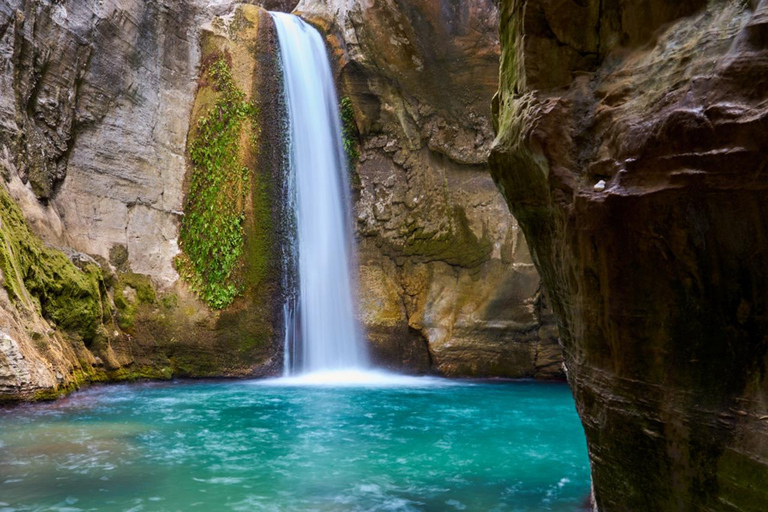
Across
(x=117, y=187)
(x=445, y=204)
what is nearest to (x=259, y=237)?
(x=117, y=187)

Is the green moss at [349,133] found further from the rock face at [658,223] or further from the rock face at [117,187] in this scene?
the rock face at [658,223]

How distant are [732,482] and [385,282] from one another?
1208 centimetres

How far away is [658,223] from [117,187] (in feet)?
41.5

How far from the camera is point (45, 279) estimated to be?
10.0 meters

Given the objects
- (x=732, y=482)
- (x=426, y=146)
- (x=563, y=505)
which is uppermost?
(x=426, y=146)

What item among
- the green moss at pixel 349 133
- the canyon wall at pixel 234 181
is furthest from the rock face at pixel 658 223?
the green moss at pixel 349 133

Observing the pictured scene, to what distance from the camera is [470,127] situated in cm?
1431

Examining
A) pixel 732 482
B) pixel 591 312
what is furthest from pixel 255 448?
pixel 732 482

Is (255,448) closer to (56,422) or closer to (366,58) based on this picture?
(56,422)

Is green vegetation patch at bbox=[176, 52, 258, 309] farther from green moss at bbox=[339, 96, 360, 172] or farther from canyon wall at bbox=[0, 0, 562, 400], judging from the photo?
green moss at bbox=[339, 96, 360, 172]

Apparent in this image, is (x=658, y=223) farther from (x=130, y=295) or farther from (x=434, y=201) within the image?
(x=434, y=201)

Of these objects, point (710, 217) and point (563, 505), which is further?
point (563, 505)

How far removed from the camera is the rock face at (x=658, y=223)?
2434mm

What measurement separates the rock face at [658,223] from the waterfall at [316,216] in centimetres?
1037
